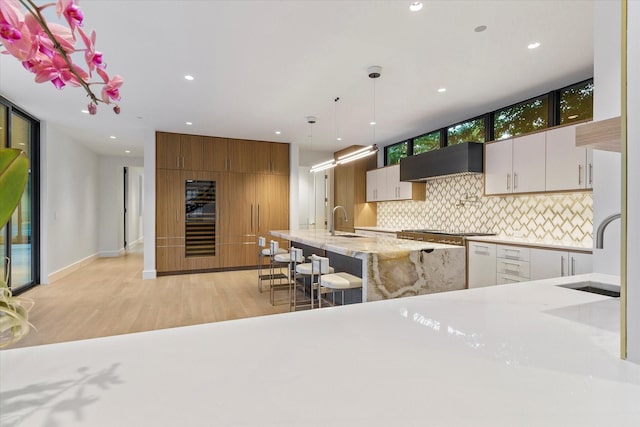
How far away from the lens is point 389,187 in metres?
6.49

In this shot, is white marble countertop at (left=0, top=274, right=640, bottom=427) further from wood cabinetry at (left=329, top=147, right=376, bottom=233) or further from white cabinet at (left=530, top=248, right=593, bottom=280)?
wood cabinetry at (left=329, top=147, right=376, bottom=233)

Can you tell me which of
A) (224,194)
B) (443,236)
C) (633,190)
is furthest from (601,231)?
(224,194)

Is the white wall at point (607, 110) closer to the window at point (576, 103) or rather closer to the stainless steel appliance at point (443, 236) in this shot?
the window at point (576, 103)

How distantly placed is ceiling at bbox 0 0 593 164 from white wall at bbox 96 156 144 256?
11.4 feet

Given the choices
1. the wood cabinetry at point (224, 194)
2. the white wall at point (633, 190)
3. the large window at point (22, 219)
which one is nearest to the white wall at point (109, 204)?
the large window at point (22, 219)

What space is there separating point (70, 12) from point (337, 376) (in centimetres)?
72

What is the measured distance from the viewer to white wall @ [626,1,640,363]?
66 cm

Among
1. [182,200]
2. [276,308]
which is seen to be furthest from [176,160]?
[276,308]

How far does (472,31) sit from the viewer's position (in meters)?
2.67

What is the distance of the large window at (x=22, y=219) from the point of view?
14.1 ft

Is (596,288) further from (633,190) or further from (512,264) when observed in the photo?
(512,264)

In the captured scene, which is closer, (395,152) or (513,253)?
(513,253)

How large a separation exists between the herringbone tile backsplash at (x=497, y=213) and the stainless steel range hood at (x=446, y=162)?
1.45ft

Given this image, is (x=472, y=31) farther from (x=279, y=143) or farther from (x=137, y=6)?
(x=279, y=143)
